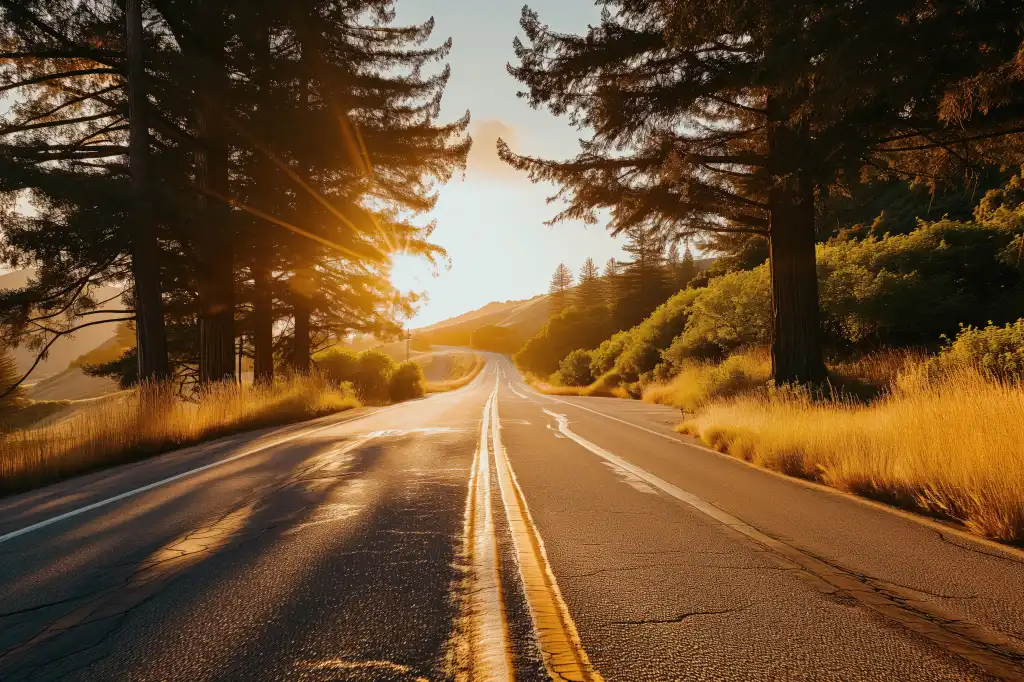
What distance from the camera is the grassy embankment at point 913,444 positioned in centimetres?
417

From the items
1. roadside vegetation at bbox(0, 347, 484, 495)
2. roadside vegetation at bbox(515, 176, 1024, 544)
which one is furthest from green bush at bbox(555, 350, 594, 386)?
roadside vegetation at bbox(0, 347, 484, 495)

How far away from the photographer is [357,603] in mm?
2656

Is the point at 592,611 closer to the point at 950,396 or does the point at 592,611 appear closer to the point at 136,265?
the point at 950,396

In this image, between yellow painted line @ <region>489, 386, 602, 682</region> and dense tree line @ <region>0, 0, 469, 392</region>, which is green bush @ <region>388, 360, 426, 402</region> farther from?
yellow painted line @ <region>489, 386, 602, 682</region>

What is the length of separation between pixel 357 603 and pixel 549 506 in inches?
94.6

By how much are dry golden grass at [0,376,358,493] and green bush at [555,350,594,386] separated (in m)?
36.1

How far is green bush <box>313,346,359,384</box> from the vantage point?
26828mm

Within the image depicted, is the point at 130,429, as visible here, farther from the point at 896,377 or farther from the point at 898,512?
the point at 896,377

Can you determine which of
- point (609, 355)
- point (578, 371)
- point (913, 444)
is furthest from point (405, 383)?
point (913, 444)

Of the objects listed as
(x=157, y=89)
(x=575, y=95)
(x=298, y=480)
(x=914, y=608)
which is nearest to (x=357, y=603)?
(x=914, y=608)

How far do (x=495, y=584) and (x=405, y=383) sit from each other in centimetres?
3044

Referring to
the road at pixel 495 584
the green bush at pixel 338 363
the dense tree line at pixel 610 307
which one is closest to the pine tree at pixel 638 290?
the dense tree line at pixel 610 307

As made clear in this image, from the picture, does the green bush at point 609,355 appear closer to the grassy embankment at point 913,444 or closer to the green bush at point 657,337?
the green bush at point 657,337

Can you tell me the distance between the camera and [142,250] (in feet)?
36.8
